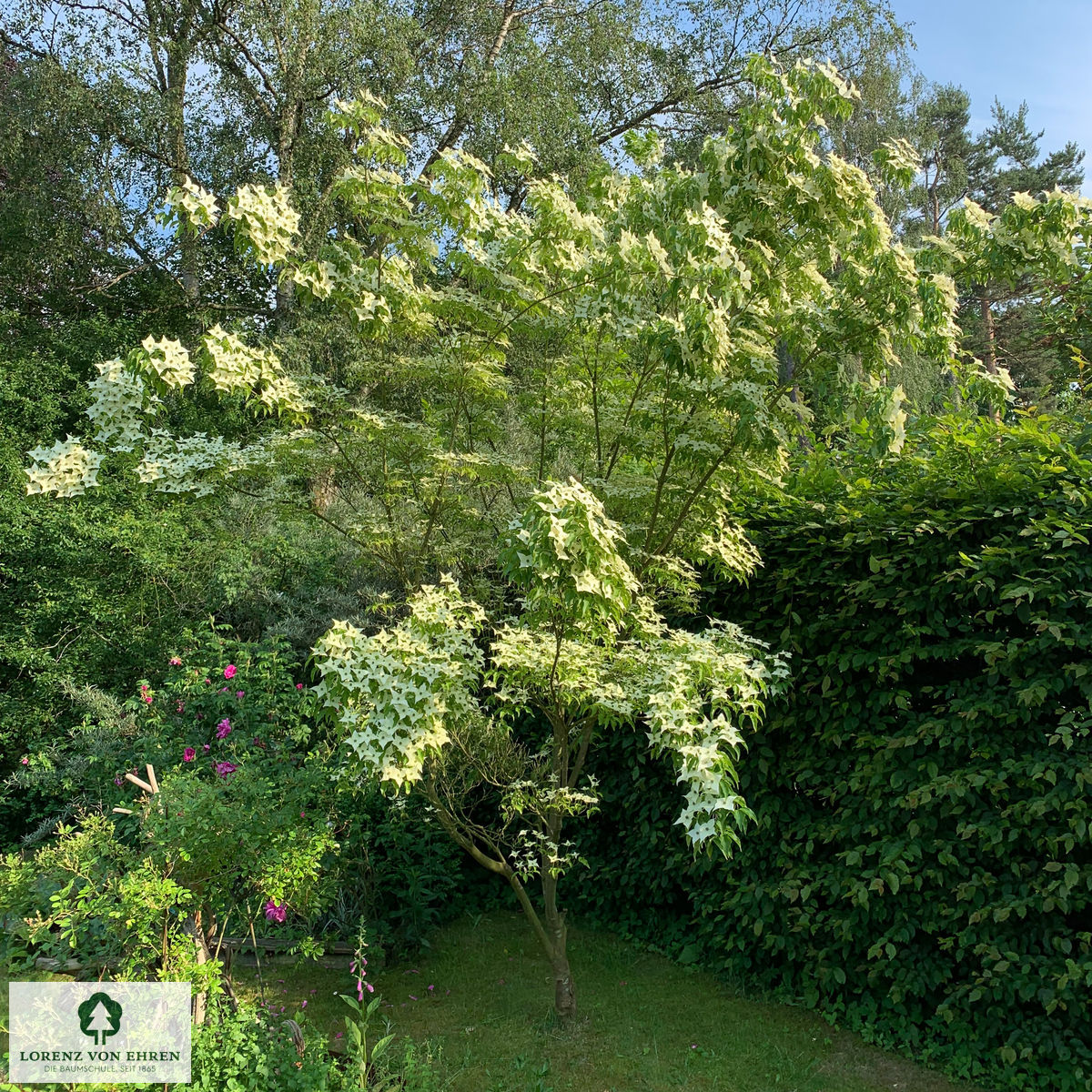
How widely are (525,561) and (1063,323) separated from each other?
11.5 ft

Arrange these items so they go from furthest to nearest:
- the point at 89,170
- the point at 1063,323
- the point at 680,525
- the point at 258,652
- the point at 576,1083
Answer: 1. the point at 89,170
2. the point at 258,652
3. the point at 1063,323
4. the point at 680,525
5. the point at 576,1083

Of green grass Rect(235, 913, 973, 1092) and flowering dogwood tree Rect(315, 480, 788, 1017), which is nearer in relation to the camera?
flowering dogwood tree Rect(315, 480, 788, 1017)

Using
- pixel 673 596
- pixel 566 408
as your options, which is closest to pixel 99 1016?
pixel 673 596

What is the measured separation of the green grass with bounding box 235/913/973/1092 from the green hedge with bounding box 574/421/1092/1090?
8.2 inches

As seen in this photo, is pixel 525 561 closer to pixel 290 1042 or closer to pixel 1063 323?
pixel 290 1042

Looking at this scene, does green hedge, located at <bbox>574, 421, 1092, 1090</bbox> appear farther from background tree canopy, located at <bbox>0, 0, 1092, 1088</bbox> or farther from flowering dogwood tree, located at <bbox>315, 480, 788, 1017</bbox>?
flowering dogwood tree, located at <bbox>315, 480, 788, 1017</bbox>

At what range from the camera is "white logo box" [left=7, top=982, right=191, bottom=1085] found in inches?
109

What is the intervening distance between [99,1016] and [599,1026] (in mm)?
2146

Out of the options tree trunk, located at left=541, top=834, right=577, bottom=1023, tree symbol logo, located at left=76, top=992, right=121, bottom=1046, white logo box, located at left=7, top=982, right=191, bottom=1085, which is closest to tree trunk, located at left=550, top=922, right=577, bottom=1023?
tree trunk, located at left=541, top=834, right=577, bottom=1023

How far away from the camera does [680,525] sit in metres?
3.95

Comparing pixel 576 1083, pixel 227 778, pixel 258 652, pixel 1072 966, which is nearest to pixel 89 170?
pixel 258 652

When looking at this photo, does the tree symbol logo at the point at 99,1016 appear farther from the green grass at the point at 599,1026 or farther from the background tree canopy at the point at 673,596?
the green grass at the point at 599,1026

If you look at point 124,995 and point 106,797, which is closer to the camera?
point 124,995

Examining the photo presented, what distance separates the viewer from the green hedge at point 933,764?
3330 mm
